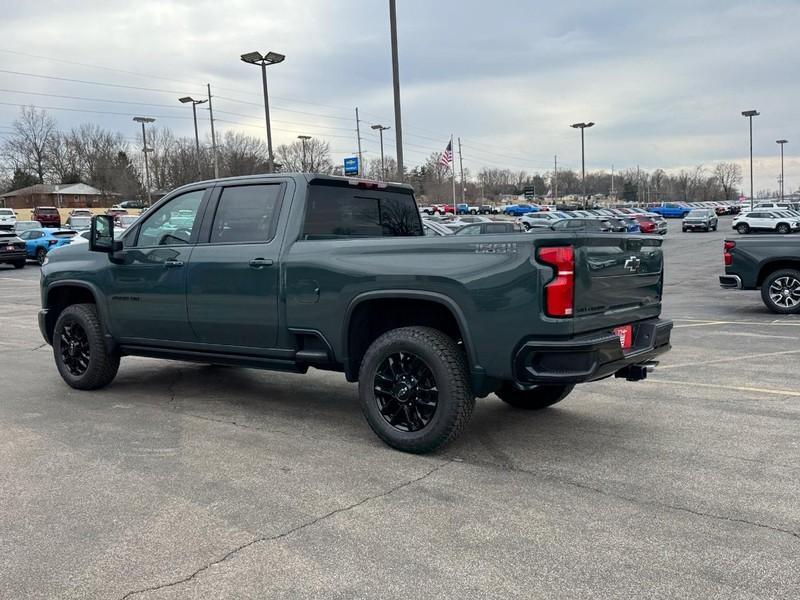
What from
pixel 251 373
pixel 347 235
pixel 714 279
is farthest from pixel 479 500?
pixel 714 279

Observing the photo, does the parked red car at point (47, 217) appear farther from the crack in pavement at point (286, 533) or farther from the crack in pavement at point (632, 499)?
the crack in pavement at point (632, 499)

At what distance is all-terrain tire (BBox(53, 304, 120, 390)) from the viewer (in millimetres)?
6781

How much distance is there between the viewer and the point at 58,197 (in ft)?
310

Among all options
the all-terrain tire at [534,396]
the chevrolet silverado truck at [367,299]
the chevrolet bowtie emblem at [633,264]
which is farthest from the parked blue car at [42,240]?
the chevrolet bowtie emblem at [633,264]

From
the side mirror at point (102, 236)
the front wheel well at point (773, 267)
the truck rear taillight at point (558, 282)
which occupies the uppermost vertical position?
the side mirror at point (102, 236)

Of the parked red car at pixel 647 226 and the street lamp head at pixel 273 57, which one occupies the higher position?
the street lamp head at pixel 273 57

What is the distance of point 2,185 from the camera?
10219 cm

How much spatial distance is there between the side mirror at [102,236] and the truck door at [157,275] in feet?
0.43

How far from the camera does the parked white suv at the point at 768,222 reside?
44125 millimetres

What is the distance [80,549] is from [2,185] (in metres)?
115

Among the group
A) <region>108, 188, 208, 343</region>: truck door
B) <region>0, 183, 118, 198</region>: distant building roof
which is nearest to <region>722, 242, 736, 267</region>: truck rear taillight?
<region>108, 188, 208, 343</region>: truck door

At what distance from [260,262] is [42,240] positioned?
1159 inches

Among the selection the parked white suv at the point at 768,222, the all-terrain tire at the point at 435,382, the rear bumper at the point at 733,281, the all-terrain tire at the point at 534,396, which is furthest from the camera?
the parked white suv at the point at 768,222

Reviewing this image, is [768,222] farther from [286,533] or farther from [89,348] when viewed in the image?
[286,533]
